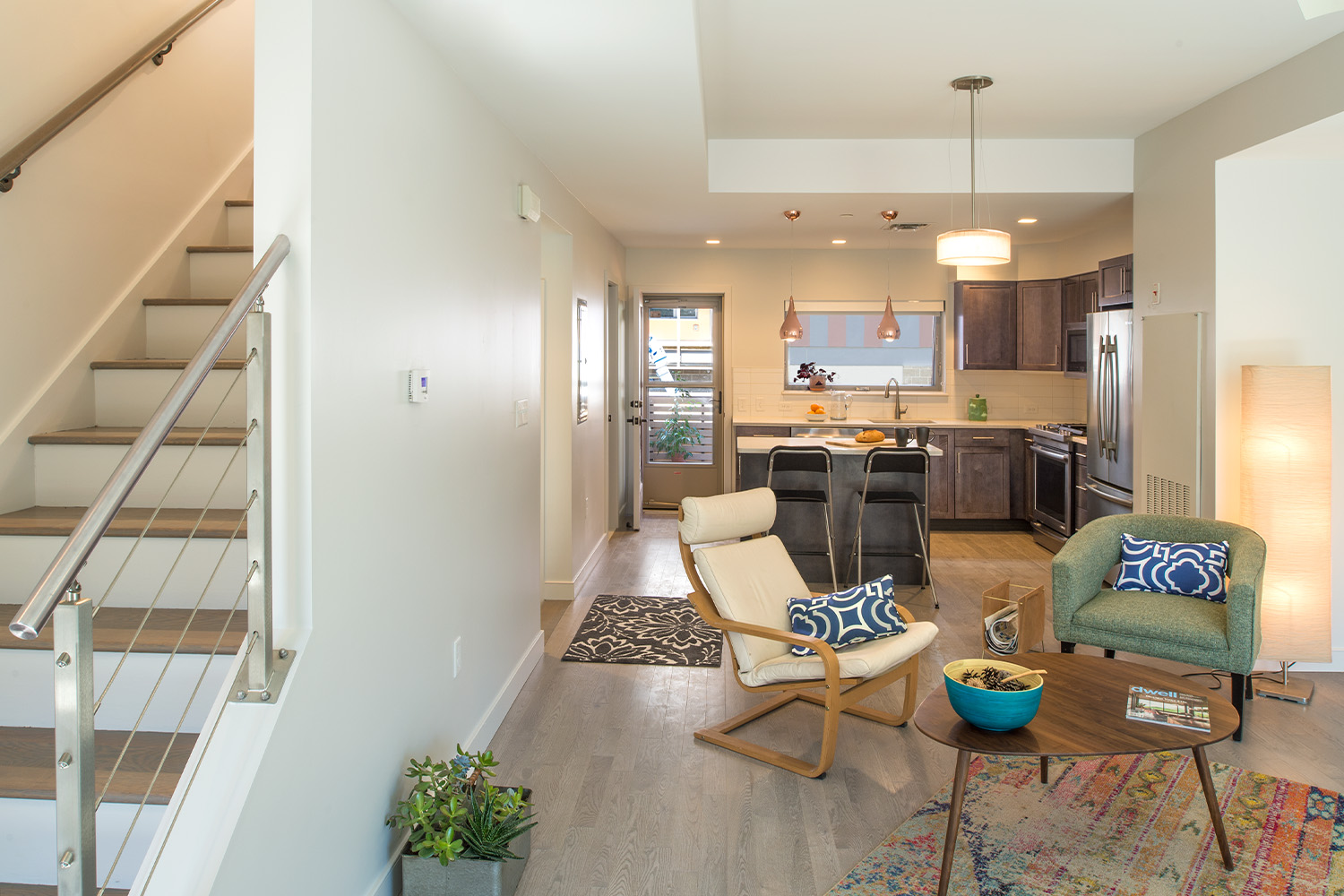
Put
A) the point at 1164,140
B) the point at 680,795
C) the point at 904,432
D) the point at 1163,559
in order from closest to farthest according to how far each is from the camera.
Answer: the point at 680,795 → the point at 1163,559 → the point at 1164,140 → the point at 904,432

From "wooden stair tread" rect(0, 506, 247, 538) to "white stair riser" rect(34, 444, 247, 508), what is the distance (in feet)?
0.21

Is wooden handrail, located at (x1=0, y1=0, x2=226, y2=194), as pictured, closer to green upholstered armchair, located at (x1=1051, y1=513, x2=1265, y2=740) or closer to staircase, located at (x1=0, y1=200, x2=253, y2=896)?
staircase, located at (x1=0, y1=200, x2=253, y2=896)

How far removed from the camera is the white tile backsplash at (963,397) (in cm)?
833

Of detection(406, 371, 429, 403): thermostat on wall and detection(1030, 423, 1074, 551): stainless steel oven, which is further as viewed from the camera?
detection(1030, 423, 1074, 551): stainless steel oven

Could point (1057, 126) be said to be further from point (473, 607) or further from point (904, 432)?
point (473, 607)

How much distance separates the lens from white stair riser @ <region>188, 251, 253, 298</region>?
3590 mm

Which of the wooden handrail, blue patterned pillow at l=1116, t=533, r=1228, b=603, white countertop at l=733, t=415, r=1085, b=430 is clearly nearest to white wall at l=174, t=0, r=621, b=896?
the wooden handrail

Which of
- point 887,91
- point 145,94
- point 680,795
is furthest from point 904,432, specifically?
point 145,94

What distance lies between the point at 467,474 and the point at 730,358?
5613 mm

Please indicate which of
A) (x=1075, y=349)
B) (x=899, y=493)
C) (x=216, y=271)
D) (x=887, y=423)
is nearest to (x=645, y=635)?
(x=899, y=493)

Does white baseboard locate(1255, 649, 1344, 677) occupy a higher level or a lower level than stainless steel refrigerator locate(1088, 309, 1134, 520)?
lower

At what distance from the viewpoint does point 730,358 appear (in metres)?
8.70

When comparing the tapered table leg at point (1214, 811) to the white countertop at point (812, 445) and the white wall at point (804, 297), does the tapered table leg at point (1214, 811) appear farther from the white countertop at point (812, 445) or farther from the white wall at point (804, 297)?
the white wall at point (804, 297)

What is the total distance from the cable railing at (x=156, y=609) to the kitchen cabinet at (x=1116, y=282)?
5.19 meters
